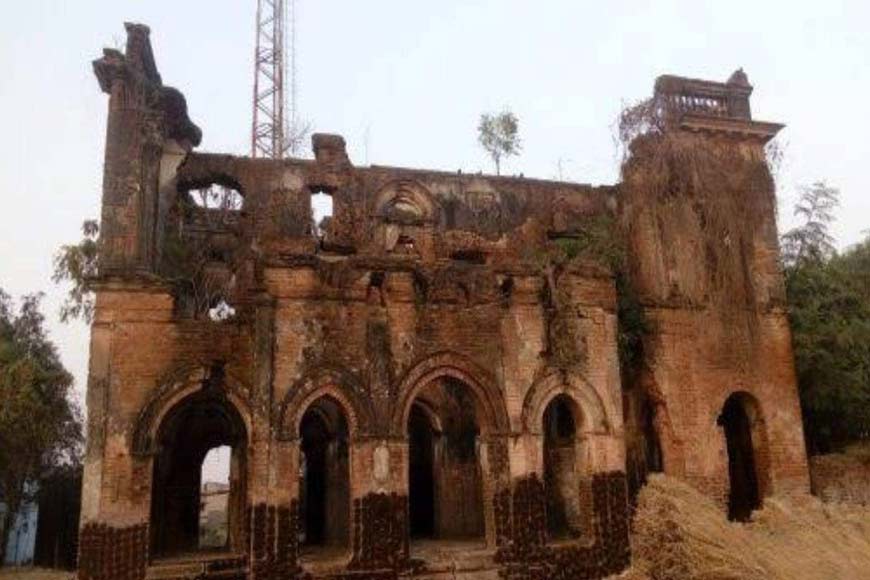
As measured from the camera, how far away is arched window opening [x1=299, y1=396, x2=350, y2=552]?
14812 millimetres

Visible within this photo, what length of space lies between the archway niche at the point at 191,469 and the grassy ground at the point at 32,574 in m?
3.29

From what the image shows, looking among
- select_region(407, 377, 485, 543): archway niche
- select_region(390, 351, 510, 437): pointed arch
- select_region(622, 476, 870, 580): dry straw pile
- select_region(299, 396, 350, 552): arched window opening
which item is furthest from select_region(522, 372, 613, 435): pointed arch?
select_region(299, 396, 350, 552): arched window opening

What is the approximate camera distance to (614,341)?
1328 cm

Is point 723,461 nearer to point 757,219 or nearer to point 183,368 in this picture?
point 757,219

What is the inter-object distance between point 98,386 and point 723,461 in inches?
420

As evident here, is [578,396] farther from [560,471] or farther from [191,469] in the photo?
[191,469]

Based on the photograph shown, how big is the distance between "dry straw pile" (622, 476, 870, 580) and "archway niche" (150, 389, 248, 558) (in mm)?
6634

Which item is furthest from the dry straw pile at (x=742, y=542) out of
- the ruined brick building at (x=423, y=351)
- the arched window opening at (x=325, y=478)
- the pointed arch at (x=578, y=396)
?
the arched window opening at (x=325, y=478)

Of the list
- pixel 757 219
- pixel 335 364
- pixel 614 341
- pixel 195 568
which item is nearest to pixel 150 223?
pixel 335 364

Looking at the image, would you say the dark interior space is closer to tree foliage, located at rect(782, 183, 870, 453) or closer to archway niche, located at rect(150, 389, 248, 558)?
archway niche, located at rect(150, 389, 248, 558)

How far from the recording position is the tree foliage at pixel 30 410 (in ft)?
62.8

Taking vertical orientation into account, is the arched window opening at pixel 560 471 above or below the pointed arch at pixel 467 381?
below

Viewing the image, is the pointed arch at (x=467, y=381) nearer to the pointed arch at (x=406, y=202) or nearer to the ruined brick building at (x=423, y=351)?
the ruined brick building at (x=423, y=351)

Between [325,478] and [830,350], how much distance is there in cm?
1044
